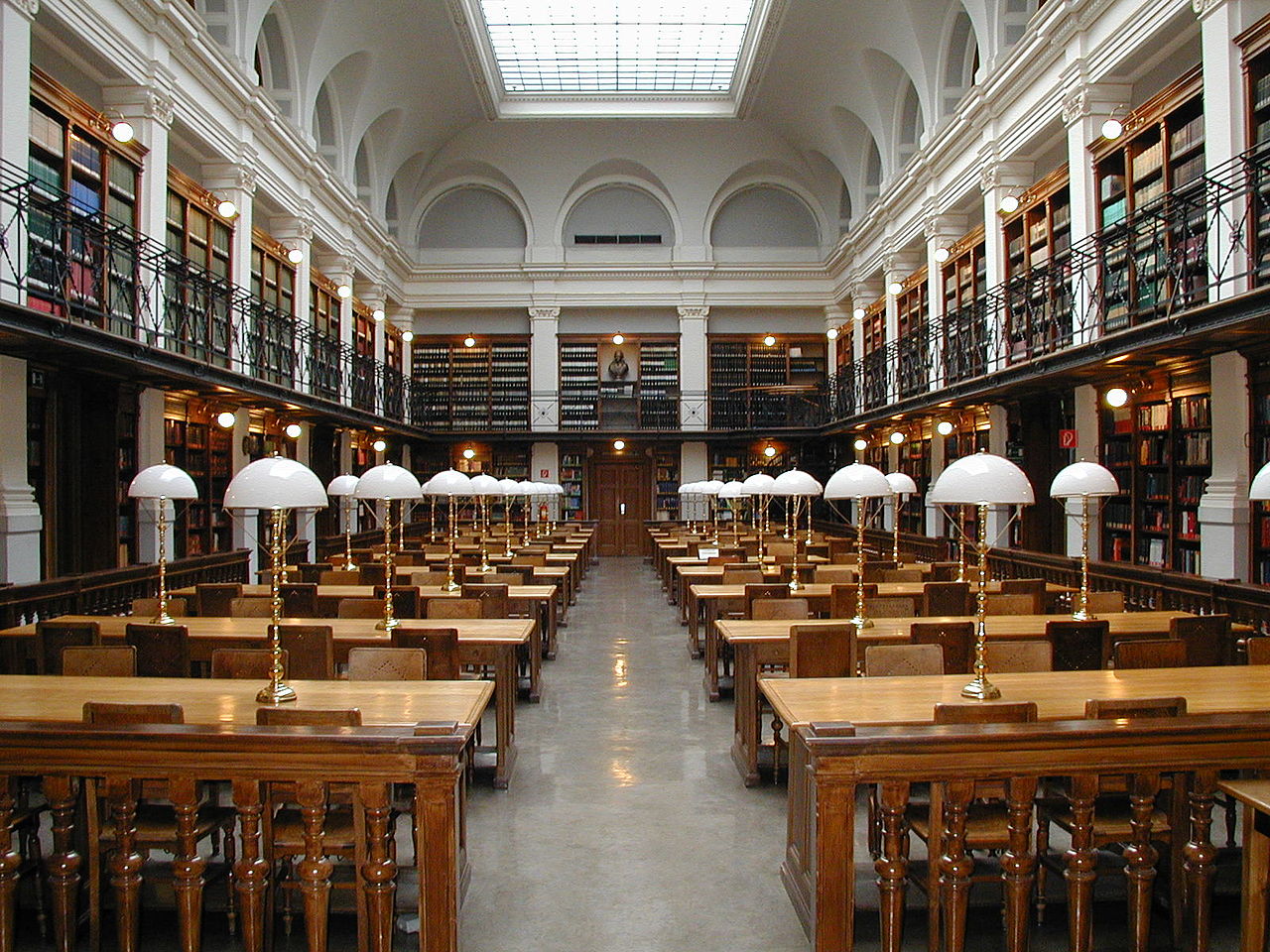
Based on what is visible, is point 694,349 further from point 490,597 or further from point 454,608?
point 454,608

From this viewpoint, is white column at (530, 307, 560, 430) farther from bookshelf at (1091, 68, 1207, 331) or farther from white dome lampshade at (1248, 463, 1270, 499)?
white dome lampshade at (1248, 463, 1270, 499)

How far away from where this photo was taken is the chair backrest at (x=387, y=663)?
3.87m

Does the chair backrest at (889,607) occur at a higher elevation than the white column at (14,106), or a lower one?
lower

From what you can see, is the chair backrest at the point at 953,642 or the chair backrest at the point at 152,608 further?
the chair backrest at the point at 152,608

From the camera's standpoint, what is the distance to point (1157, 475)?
8320mm

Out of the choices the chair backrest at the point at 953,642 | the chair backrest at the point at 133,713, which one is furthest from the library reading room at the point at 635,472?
the chair backrest at the point at 953,642

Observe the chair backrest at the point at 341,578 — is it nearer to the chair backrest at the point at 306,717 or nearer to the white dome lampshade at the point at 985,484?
the chair backrest at the point at 306,717

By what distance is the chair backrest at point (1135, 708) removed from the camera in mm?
2611

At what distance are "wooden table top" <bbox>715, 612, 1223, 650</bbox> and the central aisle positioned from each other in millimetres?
716

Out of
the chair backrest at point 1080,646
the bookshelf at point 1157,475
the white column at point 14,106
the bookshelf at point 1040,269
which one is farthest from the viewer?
the bookshelf at point 1040,269

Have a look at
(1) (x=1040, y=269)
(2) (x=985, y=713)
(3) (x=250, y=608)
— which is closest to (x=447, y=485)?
(3) (x=250, y=608)

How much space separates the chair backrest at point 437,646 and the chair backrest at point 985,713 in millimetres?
2399

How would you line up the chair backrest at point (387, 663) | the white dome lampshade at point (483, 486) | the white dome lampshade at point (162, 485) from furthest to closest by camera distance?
the white dome lampshade at point (483, 486) < the white dome lampshade at point (162, 485) < the chair backrest at point (387, 663)

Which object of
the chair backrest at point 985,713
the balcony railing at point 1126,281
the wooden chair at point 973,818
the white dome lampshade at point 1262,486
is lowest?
the wooden chair at point 973,818
